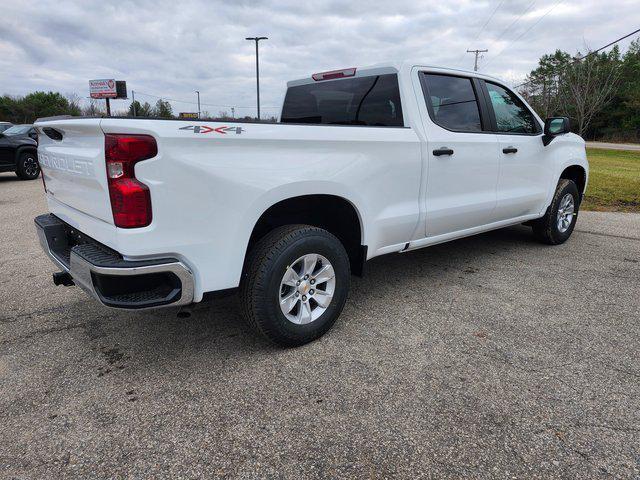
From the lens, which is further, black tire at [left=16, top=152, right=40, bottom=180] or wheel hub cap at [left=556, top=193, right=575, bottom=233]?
black tire at [left=16, top=152, right=40, bottom=180]

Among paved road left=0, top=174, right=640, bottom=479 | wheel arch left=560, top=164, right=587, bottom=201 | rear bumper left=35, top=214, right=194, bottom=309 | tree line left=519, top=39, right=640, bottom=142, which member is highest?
tree line left=519, top=39, right=640, bottom=142

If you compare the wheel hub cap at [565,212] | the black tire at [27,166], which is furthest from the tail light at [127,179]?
the black tire at [27,166]

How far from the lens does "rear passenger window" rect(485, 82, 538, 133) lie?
4.29 meters

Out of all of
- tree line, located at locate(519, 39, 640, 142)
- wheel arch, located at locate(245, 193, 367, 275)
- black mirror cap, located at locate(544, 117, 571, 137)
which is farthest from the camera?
tree line, located at locate(519, 39, 640, 142)

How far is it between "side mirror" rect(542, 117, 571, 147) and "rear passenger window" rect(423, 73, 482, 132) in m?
1.07

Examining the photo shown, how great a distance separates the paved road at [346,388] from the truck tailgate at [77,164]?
0.96m

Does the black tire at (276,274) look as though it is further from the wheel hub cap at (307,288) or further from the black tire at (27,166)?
the black tire at (27,166)

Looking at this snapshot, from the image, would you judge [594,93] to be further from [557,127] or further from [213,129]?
[213,129]

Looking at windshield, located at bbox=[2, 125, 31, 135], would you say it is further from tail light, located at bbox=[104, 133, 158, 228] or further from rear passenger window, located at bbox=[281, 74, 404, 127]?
tail light, located at bbox=[104, 133, 158, 228]

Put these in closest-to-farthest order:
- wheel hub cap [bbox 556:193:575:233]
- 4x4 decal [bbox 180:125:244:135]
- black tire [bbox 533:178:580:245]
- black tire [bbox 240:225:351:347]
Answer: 4x4 decal [bbox 180:125:244:135] → black tire [bbox 240:225:351:347] → black tire [bbox 533:178:580:245] → wheel hub cap [bbox 556:193:575:233]

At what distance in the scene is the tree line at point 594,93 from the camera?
34375 mm

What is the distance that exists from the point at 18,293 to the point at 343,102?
3.18 m

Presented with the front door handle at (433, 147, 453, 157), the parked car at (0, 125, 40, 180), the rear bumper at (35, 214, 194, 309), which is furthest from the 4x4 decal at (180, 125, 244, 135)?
the parked car at (0, 125, 40, 180)

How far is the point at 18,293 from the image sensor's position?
12.8 ft
